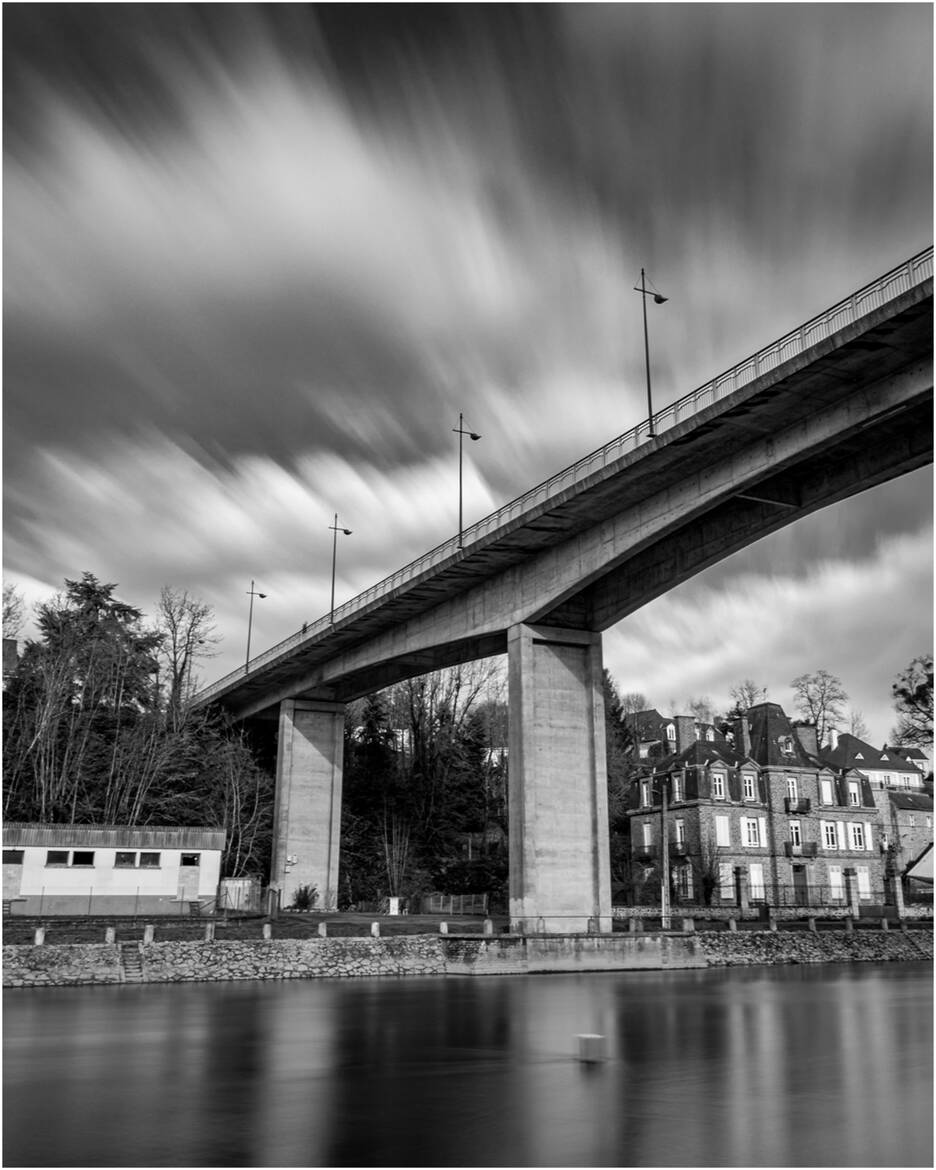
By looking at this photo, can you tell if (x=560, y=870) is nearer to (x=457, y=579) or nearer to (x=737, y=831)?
(x=457, y=579)

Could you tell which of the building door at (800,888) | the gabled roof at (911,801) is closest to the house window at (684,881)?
the building door at (800,888)

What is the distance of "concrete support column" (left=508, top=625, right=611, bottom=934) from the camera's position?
3931cm

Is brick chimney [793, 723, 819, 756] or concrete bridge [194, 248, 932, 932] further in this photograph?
brick chimney [793, 723, 819, 756]

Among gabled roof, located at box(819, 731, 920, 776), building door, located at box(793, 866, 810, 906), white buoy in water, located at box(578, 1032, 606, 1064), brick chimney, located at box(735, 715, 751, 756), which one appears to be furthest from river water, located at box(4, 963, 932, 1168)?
gabled roof, located at box(819, 731, 920, 776)

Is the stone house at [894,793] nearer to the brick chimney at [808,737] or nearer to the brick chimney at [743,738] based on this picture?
the brick chimney at [808,737]

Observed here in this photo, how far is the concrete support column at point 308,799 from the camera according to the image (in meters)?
60.2

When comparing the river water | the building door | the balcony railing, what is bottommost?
the river water

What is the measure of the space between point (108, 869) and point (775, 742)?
4071cm

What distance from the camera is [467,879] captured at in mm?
64688

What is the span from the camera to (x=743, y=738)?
222 ft

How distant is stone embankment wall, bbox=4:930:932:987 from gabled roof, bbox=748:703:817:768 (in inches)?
984

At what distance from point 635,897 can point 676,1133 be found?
168 ft

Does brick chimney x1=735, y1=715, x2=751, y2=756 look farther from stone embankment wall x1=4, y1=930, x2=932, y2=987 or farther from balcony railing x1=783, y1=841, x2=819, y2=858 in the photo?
stone embankment wall x1=4, y1=930, x2=932, y2=987

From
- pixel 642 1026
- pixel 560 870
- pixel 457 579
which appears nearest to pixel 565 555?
pixel 457 579
